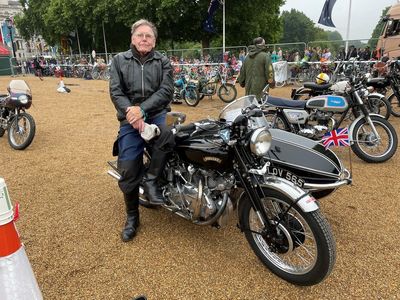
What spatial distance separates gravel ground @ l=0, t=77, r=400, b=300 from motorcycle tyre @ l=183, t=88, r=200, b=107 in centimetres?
633

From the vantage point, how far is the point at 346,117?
18.2 feet

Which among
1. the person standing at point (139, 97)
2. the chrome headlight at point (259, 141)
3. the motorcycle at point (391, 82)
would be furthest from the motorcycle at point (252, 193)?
the motorcycle at point (391, 82)

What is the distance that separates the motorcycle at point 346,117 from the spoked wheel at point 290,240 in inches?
90.8

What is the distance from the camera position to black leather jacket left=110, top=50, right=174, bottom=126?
120 inches

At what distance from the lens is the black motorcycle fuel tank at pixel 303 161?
9.28 feet

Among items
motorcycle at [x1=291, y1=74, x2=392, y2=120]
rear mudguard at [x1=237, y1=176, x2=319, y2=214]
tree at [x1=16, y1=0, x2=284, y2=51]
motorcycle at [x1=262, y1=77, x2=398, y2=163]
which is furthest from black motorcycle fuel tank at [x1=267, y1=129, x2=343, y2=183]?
tree at [x1=16, y1=0, x2=284, y2=51]

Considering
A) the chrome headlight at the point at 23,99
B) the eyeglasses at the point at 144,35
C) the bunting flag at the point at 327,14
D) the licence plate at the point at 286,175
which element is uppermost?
the bunting flag at the point at 327,14

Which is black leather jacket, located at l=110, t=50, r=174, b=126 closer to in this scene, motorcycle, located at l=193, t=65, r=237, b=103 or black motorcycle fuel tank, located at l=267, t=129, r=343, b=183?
black motorcycle fuel tank, located at l=267, t=129, r=343, b=183

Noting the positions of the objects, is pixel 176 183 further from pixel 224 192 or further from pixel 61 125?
pixel 61 125

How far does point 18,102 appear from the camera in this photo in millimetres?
5891

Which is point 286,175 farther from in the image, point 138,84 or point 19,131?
point 19,131

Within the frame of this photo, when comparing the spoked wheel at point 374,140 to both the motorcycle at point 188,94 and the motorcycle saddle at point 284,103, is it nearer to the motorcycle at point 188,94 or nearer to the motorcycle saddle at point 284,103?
the motorcycle saddle at point 284,103

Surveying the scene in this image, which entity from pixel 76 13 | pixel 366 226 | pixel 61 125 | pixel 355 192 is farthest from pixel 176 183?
pixel 76 13

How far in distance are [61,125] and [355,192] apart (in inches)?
262
